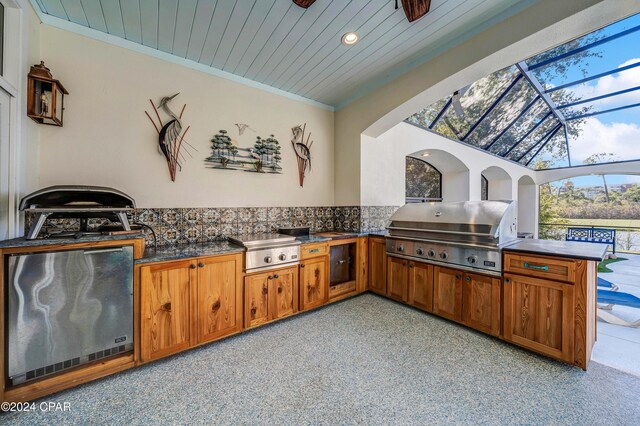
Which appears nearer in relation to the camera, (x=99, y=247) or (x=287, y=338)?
(x=99, y=247)

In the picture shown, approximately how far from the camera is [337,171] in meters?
3.94

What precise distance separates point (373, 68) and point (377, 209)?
1.93 meters

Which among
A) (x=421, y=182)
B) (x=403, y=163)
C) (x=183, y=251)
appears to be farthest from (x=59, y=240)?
(x=421, y=182)

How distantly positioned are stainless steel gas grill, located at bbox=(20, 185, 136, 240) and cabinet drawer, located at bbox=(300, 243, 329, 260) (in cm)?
162

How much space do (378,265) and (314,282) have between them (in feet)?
3.27

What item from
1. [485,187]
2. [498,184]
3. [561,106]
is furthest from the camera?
[485,187]

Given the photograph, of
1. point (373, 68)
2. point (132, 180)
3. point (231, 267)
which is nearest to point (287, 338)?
point (231, 267)

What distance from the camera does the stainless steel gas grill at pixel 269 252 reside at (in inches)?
93.3

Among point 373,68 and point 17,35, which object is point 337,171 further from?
point 17,35

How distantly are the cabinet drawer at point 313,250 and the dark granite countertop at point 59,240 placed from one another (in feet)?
5.05

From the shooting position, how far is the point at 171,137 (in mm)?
2535

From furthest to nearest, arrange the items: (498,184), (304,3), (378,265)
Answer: (498,184), (378,265), (304,3)

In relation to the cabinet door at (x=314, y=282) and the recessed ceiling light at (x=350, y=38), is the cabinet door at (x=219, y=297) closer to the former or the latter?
the cabinet door at (x=314, y=282)

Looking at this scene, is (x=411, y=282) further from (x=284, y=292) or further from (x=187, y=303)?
(x=187, y=303)
